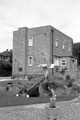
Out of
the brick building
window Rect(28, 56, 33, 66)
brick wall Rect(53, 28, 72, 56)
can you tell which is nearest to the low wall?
the brick building

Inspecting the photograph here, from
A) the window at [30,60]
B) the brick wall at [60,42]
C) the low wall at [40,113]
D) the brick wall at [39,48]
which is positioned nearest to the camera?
the low wall at [40,113]

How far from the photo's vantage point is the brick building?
21109mm

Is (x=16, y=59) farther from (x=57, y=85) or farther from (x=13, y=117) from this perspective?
(x=13, y=117)

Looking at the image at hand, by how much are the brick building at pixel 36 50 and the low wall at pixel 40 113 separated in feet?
45.8

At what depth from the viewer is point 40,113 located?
250 inches

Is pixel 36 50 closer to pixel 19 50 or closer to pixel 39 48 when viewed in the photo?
pixel 39 48

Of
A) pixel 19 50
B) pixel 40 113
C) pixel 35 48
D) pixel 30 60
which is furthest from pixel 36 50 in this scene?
pixel 40 113

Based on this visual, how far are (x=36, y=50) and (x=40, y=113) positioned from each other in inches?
623

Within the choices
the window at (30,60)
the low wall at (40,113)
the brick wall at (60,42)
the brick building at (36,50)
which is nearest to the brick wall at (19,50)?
the brick building at (36,50)

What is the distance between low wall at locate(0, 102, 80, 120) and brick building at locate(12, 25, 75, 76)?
14.0 m

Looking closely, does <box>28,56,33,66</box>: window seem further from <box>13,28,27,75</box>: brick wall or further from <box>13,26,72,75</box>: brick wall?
<box>13,28,27,75</box>: brick wall

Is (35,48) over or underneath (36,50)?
over

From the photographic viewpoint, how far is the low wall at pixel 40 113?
5677 millimetres

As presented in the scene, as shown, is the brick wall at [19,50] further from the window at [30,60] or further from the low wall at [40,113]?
the low wall at [40,113]
